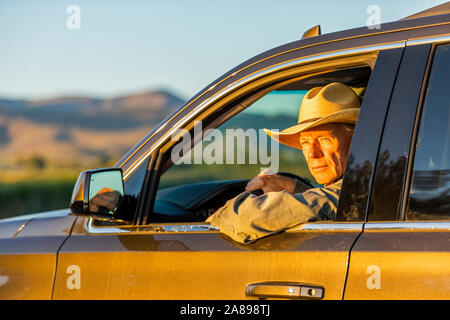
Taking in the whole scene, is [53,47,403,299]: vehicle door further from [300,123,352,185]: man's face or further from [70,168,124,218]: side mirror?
[300,123,352,185]: man's face

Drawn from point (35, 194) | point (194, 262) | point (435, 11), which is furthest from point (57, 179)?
point (435, 11)

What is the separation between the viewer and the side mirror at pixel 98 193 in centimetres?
259

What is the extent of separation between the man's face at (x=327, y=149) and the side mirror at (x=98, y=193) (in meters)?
0.81

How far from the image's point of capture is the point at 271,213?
238 cm

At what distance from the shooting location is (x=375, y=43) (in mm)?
2332

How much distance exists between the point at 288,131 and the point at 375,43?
747 mm

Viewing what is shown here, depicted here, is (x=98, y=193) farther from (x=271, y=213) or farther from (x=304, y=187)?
(x=304, y=187)

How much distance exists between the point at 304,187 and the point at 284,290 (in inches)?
41.8

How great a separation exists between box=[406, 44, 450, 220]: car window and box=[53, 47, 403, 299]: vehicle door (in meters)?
0.13

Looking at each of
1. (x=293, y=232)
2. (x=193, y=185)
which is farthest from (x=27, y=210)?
(x=293, y=232)

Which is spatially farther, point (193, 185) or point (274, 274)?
point (193, 185)

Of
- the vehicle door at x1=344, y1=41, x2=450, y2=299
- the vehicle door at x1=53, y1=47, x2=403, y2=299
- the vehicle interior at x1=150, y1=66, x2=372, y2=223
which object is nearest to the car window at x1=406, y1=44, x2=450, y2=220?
the vehicle door at x1=344, y1=41, x2=450, y2=299

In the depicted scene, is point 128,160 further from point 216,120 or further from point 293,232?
point 293,232

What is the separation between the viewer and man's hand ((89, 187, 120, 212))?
2.63 meters
